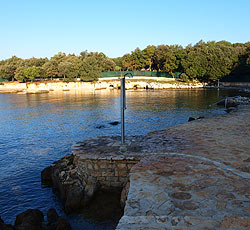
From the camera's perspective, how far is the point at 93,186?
25.8 ft

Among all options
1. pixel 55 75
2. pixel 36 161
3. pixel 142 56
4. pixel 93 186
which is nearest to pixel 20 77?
pixel 55 75

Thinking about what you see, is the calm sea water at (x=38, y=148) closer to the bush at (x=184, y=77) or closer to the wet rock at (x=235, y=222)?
the wet rock at (x=235, y=222)

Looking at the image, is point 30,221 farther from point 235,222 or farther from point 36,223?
point 235,222

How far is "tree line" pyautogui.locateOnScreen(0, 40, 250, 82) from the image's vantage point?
234 ft

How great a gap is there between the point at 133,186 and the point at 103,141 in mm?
4816

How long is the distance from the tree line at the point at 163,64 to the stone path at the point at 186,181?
62149 millimetres

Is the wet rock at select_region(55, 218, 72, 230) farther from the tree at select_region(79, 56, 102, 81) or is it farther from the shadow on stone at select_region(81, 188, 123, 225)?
the tree at select_region(79, 56, 102, 81)

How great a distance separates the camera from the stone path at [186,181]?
4.29 meters

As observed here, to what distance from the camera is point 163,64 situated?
8656cm

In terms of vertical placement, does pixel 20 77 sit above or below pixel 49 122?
above

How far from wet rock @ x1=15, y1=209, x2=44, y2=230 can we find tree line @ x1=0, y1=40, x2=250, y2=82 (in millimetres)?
66923

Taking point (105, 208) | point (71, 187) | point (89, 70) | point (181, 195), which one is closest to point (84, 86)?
point (89, 70)

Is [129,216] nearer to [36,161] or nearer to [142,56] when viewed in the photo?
[36,161]

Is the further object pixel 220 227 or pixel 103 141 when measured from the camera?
pixel 103 141
